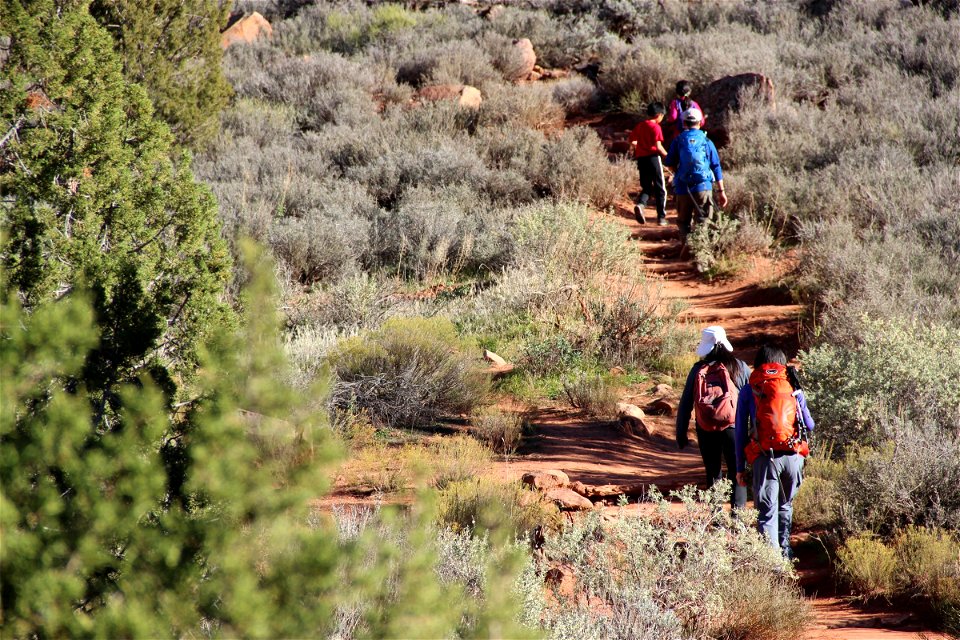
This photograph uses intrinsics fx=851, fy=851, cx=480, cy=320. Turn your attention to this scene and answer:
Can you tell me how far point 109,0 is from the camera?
12.1m

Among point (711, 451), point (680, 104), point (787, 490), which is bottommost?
point (711, 451)

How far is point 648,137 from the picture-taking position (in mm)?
11828

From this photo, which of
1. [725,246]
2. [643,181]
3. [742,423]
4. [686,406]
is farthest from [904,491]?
[643,181]

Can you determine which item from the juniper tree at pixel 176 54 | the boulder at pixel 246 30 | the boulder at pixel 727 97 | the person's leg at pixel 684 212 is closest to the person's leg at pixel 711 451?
the person's leg at pixel 684 212

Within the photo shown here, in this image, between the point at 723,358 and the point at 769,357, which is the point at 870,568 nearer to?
the point at 769,357

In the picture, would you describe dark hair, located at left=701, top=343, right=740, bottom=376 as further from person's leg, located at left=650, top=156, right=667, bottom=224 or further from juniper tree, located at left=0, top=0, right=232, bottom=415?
person's leg, located at left=650, top=156, right=667, bottom=224

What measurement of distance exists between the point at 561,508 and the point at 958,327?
4.49m

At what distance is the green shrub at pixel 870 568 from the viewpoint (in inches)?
196

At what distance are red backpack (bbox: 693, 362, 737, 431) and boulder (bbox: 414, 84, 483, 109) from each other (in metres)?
13.2

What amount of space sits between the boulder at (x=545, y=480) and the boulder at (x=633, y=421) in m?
1.29

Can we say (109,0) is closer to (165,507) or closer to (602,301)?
(602,301)

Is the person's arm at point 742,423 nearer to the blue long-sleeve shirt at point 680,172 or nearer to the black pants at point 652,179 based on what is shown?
the blue long-sleeve shirt at point 680,172

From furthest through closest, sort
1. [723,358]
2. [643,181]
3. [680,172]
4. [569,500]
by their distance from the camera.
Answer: [643,181]
[680,172]
[569,500]
[723,358]

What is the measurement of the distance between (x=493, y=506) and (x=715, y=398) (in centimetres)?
172
